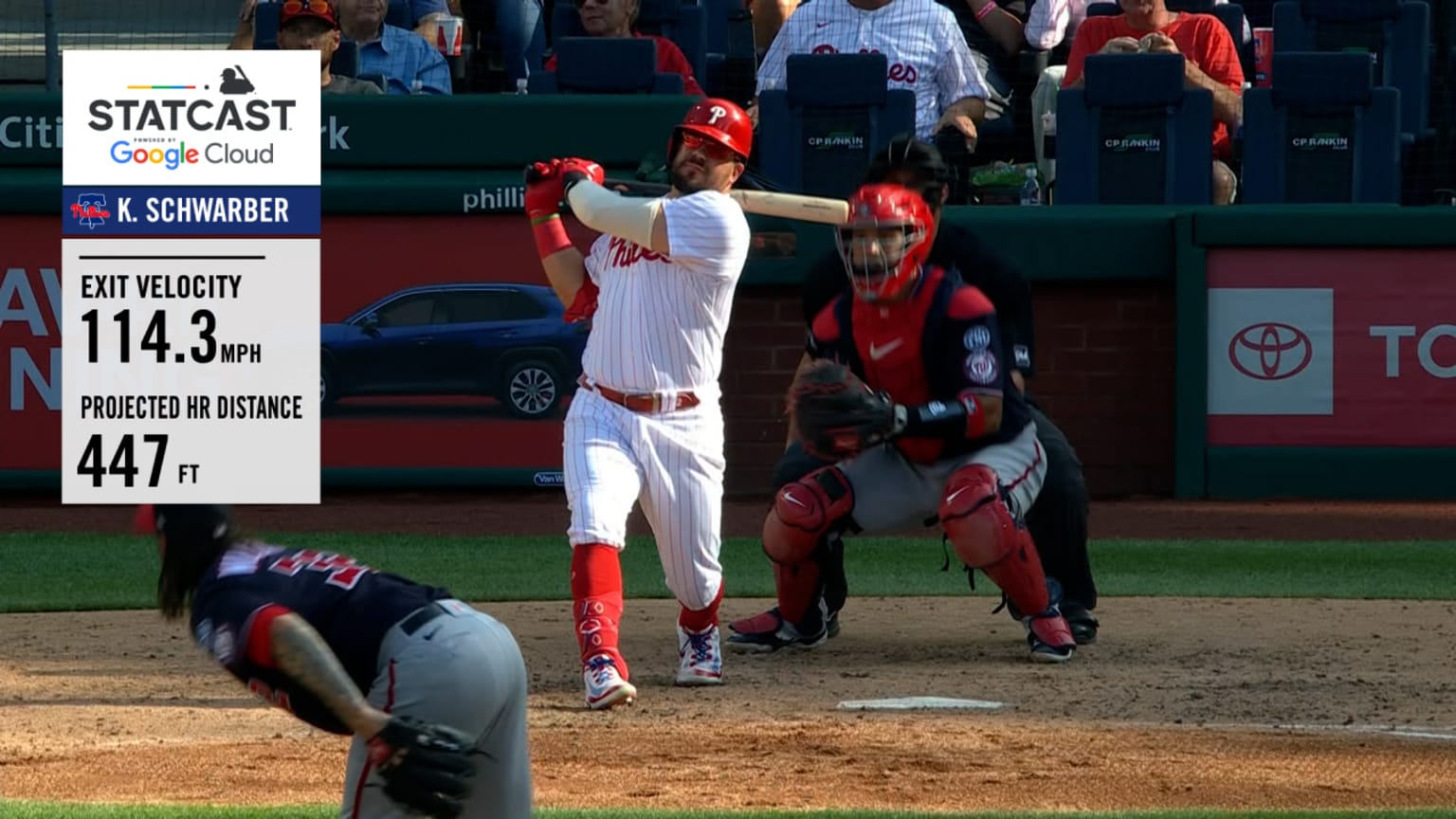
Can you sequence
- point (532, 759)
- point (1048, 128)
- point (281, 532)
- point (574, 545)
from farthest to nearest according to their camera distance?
point (1048, 128) → point (281, 532) → point (574, 545) → point (532, 759)

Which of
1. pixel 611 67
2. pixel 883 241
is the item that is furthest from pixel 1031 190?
pixel 883 241

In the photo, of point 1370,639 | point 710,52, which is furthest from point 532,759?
point 710,52

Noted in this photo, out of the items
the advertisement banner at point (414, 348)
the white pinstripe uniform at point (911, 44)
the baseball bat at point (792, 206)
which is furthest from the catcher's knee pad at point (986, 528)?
the white pinstripe uniform at point (911, 44)

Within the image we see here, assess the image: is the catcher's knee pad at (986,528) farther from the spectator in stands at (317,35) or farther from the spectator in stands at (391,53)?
the spectator in stands at (391,53)

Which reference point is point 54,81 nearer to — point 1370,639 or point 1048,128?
point 1048,128

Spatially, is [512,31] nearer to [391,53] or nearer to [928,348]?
[391,53]

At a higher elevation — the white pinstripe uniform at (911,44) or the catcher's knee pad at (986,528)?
the white pinstripe uniform at (911,44)
